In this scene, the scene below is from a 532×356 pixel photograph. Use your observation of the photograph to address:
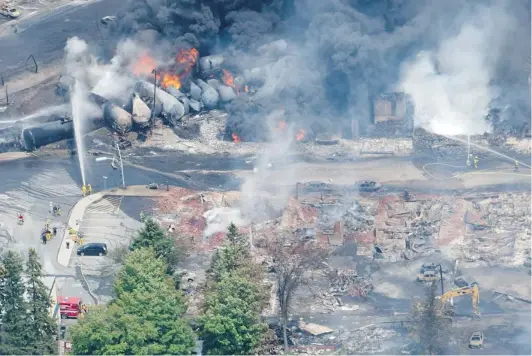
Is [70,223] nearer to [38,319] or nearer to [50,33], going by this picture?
[38,319]

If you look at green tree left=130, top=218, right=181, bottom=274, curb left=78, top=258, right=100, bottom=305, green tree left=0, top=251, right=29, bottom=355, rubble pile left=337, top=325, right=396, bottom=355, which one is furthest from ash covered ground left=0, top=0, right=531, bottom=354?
green tree left=0, top=251, right=29, bottom=355

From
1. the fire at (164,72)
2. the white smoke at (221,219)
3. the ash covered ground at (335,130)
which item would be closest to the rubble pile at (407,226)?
the ash covered ground at (335,130)

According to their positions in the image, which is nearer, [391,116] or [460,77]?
[391,116]

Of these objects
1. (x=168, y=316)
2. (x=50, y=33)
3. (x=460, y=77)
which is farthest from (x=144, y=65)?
(x=168, y=316)

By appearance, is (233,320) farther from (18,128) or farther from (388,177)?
(18,128)

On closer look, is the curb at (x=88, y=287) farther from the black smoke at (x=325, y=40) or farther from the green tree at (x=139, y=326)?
the black smoke at (x=325, y=40)

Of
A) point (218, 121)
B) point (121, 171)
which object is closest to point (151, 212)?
point (121, 171)
